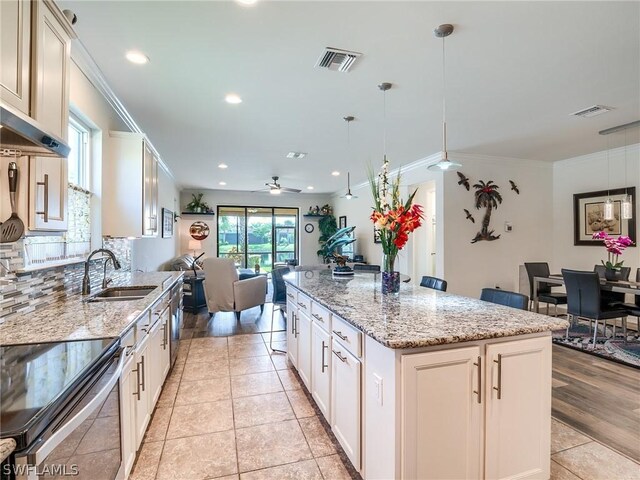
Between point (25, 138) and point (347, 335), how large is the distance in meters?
1.74

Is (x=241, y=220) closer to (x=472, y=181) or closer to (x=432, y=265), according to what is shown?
(x=432, y=265)

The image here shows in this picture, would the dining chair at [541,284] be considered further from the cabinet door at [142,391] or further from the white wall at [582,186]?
the cabinet door at [142,391]

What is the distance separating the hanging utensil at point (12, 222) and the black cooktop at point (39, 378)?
0.48 metres

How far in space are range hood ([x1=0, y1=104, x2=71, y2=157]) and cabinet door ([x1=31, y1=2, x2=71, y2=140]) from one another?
0.08 m

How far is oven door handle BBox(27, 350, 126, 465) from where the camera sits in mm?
848

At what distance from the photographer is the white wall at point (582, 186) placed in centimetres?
478

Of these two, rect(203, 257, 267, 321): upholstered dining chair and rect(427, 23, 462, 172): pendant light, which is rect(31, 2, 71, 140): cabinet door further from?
rect(203, 257, 267, 321): upholstered dining chair

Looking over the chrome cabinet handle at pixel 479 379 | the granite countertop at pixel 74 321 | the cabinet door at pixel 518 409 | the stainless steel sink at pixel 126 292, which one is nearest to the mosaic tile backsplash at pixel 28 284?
the granite countertop at pixel 74 321

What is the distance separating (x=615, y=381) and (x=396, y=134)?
3.43 meters

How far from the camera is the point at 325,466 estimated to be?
1.93 meters

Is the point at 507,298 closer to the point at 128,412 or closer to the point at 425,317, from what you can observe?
the point at 425,317

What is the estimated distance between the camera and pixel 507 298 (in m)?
2.28

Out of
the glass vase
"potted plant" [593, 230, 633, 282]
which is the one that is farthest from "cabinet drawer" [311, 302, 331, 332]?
"potted plant" [593, 230, 633, 282]

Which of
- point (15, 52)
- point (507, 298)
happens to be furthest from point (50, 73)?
point (507, 298)
